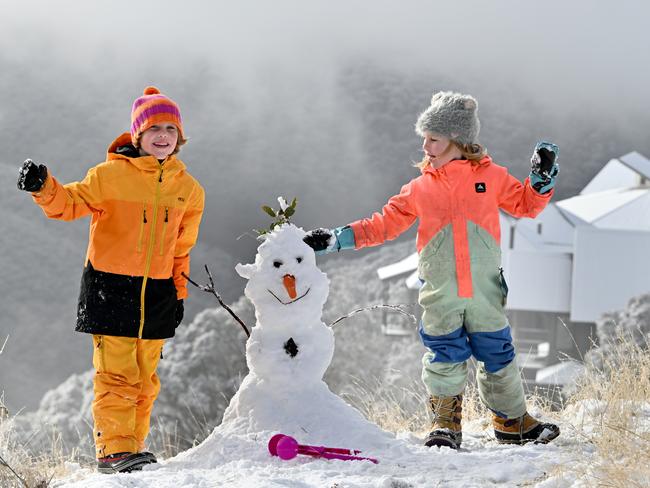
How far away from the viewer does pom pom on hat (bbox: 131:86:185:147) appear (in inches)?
152

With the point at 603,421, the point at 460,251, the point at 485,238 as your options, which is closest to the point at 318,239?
the point at 460,251

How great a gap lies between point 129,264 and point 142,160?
485 mm

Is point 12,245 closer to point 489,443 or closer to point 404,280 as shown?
point 404,280

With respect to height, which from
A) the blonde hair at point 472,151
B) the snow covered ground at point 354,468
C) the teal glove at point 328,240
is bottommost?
the snow covered ground at point 354,468

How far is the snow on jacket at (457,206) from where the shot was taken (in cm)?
373

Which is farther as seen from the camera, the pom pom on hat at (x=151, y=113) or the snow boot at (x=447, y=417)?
the pom pom on hat at (x=151, y=113)

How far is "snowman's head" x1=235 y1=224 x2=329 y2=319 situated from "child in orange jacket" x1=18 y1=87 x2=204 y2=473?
44cm

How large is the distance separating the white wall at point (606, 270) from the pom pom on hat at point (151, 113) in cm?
1665

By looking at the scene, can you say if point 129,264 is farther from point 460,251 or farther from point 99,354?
point 460,251

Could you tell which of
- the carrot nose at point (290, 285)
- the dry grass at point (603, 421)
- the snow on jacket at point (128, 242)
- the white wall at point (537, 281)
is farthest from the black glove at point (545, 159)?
the white wall at point (537, 281)

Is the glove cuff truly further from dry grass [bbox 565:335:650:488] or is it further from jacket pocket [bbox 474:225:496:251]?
dry grass [bbox 565:335:650:488]

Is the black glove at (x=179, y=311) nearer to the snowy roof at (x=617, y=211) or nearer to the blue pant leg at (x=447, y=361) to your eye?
the blue pant leg at (x=447, y=361)

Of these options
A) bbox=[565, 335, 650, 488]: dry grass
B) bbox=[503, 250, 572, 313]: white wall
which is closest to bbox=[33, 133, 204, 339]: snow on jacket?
bbox=[565, 335, 650, 488]: dry grass

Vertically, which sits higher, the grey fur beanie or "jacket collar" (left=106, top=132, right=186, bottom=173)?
the grey fur beanie
